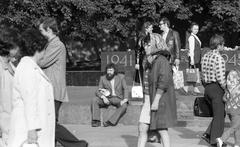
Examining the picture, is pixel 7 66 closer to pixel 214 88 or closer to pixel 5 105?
pixel 5 105

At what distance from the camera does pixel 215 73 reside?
10109 mm

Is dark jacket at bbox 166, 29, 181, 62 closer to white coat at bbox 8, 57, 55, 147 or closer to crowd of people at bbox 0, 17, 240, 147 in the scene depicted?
crowd of people at bbox 0, 17, 240, 147

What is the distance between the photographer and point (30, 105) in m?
6.00

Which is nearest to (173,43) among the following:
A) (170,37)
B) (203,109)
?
(170,37)

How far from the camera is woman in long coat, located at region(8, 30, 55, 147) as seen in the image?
6008 mm

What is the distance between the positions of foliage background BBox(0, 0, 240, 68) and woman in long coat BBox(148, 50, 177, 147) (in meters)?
15.9

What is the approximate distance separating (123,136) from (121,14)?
1408cm

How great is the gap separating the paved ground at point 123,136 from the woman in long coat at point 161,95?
2209mm

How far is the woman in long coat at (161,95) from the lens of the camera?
855 cm

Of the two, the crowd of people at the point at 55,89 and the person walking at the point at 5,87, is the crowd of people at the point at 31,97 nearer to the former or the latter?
the crowd of people at the point at 55,89

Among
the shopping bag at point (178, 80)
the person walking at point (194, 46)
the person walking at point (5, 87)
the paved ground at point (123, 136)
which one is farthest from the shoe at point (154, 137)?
the shopping bag at point (178, 80)

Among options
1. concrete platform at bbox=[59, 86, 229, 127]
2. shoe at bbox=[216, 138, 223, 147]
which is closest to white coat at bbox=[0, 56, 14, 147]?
shoe at bbox=[216, 138, 223, 147]

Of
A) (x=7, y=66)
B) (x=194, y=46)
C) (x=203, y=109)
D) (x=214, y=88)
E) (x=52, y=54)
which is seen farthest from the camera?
(x=194, y=46)

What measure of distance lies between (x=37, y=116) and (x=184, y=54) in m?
13.8
